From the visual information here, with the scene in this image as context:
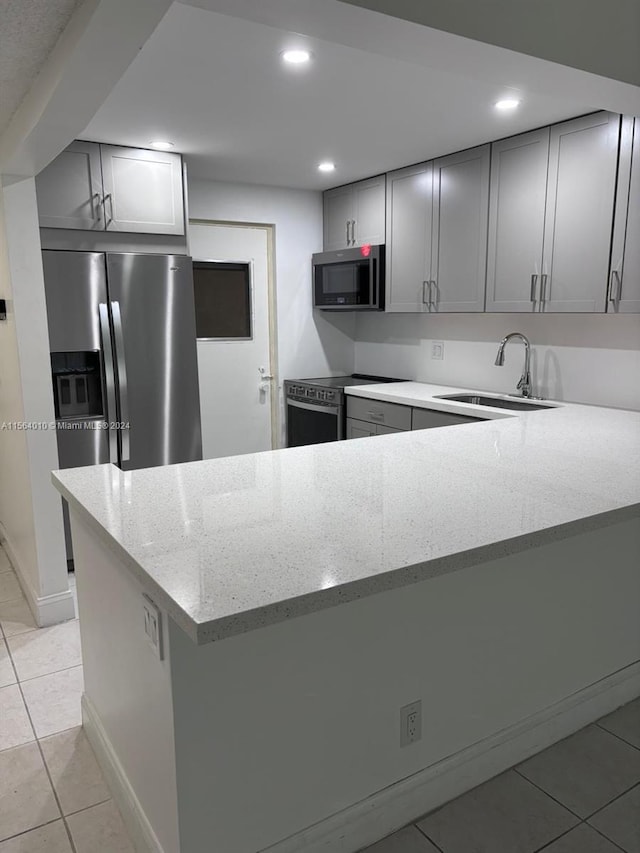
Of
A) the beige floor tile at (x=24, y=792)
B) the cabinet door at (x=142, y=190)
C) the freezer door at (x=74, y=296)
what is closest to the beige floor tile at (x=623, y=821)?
the beige floor tile at (x=24, y=792)

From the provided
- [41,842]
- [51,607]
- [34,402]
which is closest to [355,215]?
[34,402]

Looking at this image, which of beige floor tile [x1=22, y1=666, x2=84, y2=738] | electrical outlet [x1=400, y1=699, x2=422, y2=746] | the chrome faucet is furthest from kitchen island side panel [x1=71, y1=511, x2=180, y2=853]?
the chrome faucet

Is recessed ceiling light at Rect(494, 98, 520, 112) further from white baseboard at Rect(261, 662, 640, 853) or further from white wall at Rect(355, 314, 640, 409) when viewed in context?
white baseboard at Rect(261, 662, 640, 853)

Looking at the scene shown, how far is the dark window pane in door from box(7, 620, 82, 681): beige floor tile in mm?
2222

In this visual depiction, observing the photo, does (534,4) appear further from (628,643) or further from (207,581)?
(628,643)

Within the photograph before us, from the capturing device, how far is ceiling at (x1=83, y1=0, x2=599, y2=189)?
71.0 inches

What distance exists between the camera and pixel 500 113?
2.95 m

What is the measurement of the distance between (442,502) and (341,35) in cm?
113

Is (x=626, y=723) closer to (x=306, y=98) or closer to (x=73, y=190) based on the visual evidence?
(x=306, y=98)

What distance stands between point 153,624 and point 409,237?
128 inches

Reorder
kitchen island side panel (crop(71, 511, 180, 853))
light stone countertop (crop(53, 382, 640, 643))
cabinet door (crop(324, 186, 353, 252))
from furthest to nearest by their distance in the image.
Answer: cabinet door (crop(324, 186, 353, 252)) < kitchen island side panel (crop(71, 511, 180, 853)) < light stone countertop (crop(53, 382, 640, 643))

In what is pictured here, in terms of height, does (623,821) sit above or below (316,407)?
below

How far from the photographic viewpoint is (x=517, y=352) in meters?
3.84

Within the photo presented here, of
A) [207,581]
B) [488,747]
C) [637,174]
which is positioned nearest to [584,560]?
[488,747]
